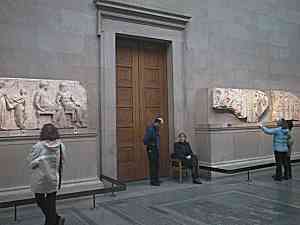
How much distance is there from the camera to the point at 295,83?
11727 mm

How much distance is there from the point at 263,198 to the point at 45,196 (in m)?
4.20

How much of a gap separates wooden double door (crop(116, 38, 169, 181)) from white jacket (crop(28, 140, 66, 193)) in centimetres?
388

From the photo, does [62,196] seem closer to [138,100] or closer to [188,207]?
[188,207]

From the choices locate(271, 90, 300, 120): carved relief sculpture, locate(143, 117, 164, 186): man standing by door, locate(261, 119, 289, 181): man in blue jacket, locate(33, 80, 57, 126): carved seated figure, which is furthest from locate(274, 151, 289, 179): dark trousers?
locate(33, 80, 57, 126): carved seated figure

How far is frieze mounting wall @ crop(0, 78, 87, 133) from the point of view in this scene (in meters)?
5.90

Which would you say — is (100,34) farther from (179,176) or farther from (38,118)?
(179,176)

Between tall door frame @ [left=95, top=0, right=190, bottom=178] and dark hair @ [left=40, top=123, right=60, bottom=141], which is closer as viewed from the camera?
dark hair @ [left=40, top=123, right=60, bottom=141]

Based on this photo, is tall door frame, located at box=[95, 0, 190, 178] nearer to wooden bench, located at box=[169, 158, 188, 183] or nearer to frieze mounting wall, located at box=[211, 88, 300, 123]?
wooden bench, located at box=[169, 158, 188, 183]

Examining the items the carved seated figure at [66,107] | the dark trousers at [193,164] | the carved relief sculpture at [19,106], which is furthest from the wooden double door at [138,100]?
the carved relief sculpture at [19,106]

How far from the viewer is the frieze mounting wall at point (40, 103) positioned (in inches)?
232

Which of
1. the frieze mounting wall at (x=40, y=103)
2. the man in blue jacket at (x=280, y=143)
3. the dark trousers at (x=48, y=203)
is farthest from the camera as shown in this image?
the man in blue jacket at (x=280, y=143)

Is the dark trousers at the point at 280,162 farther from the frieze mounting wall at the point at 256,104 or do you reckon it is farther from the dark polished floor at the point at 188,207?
the frieze mounting wall at the point at 256,104

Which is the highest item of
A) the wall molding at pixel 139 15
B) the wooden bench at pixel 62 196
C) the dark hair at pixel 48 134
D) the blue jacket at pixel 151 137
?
the wall molding at pixel 139 15

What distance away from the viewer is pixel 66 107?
650cm
